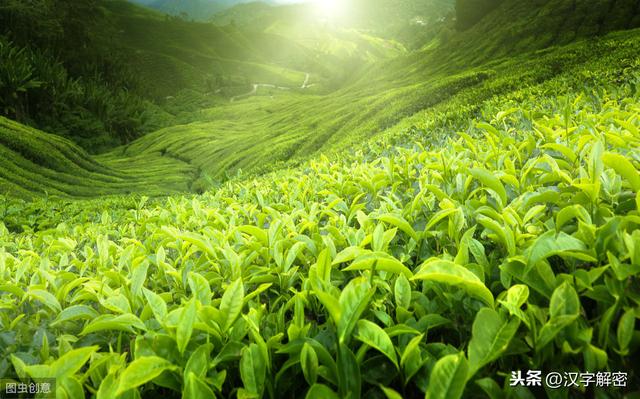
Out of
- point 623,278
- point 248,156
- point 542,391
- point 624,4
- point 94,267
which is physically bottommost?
point 248,156

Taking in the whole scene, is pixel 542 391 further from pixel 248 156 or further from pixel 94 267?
pixel 248 156

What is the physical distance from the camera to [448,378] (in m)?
1.09

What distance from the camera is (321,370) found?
4.44 feet

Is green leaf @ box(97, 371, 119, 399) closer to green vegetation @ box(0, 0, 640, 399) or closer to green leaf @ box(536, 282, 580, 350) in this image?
green vegetation @ box(0, 0, 640, 399)

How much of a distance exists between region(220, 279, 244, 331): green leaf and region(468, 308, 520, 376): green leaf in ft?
3.04

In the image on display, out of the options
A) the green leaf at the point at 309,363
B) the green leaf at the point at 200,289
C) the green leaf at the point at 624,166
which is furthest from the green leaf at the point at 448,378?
the green leaf at the point at 624,166

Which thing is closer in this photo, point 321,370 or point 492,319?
point 492,319

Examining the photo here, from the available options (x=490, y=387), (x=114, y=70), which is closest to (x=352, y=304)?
(x=490, y=387)

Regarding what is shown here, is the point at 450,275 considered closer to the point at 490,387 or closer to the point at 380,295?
the point at 490,387

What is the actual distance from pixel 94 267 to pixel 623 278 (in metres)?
3.56

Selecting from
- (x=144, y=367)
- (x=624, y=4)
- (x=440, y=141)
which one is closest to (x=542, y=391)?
(x=144, y=367)

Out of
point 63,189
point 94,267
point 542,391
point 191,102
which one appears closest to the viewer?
point 542,391

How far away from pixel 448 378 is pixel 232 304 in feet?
2.99

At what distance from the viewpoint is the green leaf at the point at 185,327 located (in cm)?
136
